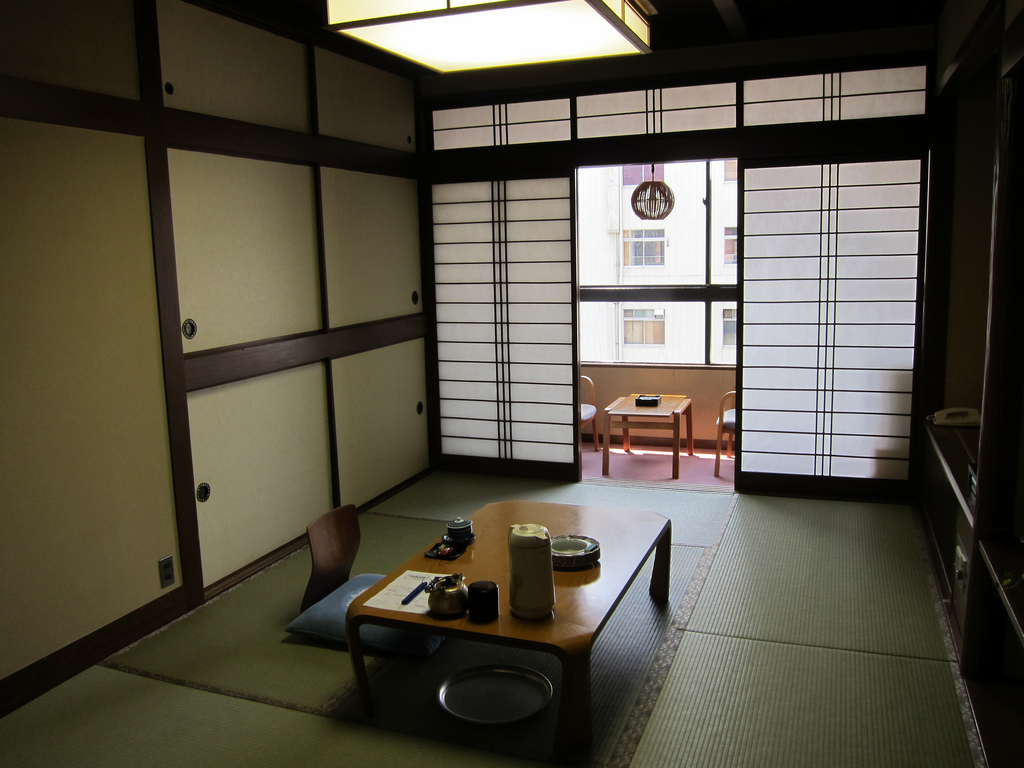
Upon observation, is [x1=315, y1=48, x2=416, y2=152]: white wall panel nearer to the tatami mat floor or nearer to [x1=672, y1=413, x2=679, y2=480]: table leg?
the tatami mat floor

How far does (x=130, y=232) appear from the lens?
3398 mm

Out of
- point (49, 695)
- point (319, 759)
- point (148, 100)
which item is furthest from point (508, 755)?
point (148, 100)

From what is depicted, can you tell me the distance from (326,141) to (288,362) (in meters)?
1.36

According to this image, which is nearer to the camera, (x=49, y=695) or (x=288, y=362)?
(x=49, y=695)

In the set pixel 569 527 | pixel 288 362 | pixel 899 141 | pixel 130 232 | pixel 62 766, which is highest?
pixel 899 141

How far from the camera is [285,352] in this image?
4367 millimetres

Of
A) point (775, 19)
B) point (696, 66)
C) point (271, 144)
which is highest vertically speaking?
point (775, 19)

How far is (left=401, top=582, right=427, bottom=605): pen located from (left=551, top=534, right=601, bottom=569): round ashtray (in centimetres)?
49

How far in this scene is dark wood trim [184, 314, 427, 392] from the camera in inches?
150

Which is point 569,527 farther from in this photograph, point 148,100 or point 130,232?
point 148,100

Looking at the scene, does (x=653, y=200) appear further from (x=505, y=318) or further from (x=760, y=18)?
(x=760, y=18)

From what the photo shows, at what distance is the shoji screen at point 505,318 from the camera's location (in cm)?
575

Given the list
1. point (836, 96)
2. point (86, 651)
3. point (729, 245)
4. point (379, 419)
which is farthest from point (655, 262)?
point (86, 651)

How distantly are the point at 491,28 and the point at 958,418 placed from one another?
3410 mm
